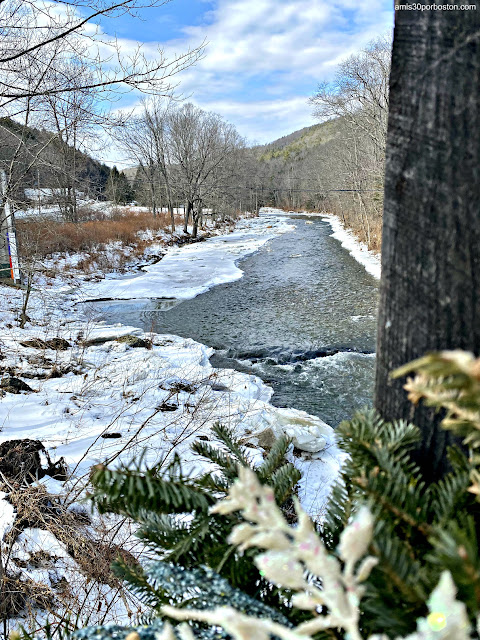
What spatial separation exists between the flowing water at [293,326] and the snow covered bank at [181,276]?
627 mm

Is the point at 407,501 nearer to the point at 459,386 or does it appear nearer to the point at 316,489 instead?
the point at 459,386

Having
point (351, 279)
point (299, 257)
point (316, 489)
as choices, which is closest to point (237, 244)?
point (299, 257)

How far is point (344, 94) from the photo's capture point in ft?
64.6

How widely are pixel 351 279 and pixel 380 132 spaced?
8.30 m

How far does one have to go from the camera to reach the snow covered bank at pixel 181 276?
1273cm

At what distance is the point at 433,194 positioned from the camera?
631 mm

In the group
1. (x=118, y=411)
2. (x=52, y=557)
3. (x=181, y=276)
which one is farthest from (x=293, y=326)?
(x=52, y=557)

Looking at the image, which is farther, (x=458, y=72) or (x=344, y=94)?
(x=344, y=94)

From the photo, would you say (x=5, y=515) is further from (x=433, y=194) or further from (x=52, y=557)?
(x=433, y=194)

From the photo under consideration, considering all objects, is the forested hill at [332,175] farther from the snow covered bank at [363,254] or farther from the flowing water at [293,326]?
the flowing water at [293,326]

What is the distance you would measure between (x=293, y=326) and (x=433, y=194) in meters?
8.64

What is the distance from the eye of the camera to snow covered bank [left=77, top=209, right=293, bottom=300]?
1273 centimetres

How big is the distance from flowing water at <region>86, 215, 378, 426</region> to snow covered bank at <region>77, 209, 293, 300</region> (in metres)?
0.63

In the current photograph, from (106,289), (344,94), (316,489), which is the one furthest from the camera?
(344,94)
